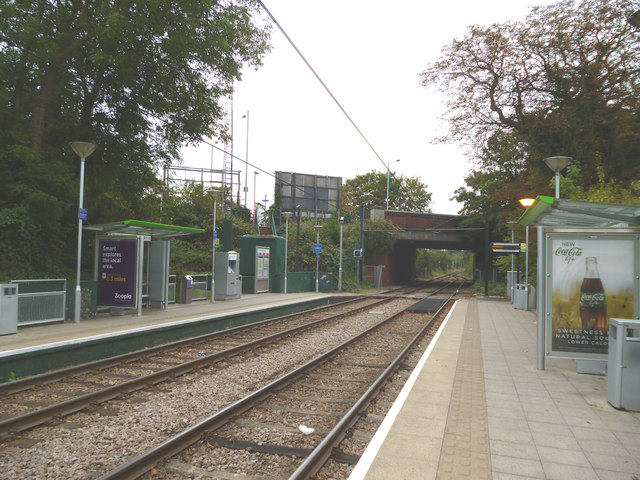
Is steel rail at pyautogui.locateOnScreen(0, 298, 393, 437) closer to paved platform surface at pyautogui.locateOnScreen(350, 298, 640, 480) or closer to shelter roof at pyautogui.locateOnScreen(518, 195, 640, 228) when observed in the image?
paved platform surface at pyautogui.locateOnScreen(350, 298, 640, 480)

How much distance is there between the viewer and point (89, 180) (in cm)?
1623

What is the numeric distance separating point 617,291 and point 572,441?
3.77 metres

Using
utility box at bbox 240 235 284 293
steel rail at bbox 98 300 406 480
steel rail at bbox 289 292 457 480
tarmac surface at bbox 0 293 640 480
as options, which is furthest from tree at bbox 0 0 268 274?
steel rail at bbox 289 292 457 480

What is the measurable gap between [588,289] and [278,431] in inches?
221

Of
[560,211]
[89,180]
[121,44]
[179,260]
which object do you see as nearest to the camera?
[560,211]

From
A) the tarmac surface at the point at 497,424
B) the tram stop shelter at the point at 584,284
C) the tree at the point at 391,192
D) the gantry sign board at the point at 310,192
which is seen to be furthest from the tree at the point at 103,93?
the tree at the point at 391,192

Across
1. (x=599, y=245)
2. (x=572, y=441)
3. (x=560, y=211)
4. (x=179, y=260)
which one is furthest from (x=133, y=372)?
(x=179, y=260)

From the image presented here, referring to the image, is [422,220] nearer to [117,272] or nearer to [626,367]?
[117,272]

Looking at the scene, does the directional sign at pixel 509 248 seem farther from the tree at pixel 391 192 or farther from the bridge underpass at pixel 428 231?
the tree at pixel 391 192

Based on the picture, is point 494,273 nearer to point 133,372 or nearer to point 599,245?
point 599,245

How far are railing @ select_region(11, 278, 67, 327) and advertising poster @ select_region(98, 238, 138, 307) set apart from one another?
185 centimetres

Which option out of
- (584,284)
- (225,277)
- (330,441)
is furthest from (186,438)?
(225,277)

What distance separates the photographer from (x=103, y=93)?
52.9ft

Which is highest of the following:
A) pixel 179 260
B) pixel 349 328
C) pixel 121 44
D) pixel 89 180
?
pixel 121 44
